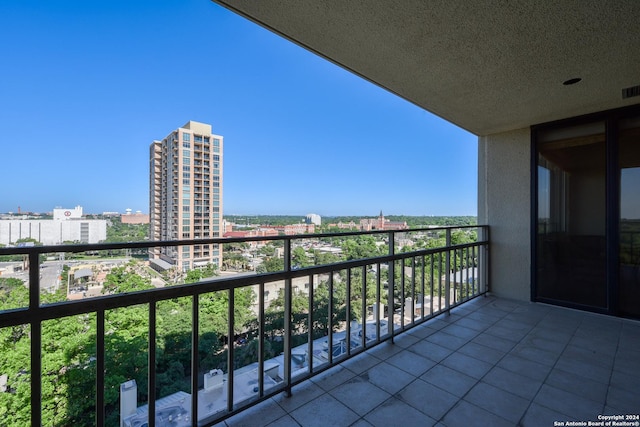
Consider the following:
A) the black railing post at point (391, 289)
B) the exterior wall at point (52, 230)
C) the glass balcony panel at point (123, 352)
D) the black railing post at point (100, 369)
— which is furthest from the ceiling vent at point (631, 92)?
the exterior wall at point (52, 230)

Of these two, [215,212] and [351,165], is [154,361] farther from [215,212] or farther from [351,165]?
[351,165]

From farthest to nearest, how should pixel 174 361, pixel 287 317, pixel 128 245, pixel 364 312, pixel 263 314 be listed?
1. pixel 364 312
2. pixel 174 361
3. pixel 287 317
4. pixel 263 314
5. pixel 128 245

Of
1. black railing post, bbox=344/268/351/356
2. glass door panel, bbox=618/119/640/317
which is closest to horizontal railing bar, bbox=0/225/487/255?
black railing post, bbox=344/268/351/356

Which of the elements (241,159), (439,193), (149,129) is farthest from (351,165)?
(149,129)

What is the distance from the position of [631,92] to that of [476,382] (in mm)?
3131

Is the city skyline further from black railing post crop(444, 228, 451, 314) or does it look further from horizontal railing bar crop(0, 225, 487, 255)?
horizontal railing bar crop(0, 225, 487, 255)

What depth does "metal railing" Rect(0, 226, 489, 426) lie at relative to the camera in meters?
1.07

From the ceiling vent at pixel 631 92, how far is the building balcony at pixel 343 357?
2.31m

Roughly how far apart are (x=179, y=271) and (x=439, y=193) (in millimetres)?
26935

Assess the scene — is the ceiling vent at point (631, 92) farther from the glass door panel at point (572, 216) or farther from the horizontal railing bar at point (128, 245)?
the horizontal railing bar at point (128, 245)

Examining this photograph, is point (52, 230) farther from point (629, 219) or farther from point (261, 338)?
point (629, 219)

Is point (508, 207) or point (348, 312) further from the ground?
point (508, 207)

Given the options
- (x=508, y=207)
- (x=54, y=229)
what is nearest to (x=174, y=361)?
(x=54, y=229)

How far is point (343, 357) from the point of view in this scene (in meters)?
2.08
